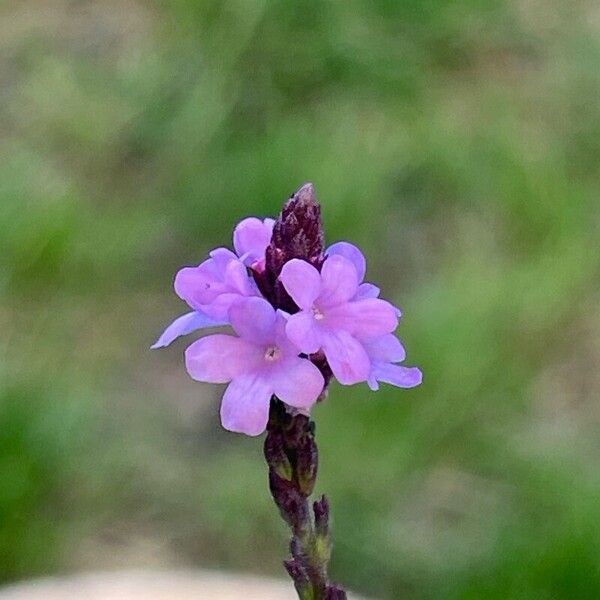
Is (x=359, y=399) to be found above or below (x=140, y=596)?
above

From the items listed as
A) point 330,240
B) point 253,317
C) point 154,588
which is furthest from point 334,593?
point 330,240

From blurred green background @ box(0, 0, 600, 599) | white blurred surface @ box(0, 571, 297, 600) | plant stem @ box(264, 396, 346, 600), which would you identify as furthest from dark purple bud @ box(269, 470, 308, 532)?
blurred green background @ box(0, 0, 600, 599)

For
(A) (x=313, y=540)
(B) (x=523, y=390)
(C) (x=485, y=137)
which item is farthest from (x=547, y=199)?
(A) (x=313, y=540)

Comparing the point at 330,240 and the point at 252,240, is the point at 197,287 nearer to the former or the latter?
the point at 252,240

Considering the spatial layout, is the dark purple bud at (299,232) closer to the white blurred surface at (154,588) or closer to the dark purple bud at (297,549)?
the dark purple bud at (297,549)

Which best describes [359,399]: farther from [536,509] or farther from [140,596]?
[140,596]

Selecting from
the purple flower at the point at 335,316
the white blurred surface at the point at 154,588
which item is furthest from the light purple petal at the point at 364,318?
the white blurred surface at the point at 154,588

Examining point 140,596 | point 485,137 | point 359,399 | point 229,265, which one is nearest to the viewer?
point 229,265
